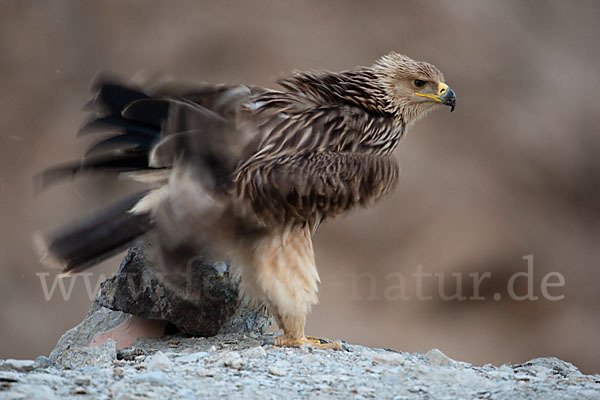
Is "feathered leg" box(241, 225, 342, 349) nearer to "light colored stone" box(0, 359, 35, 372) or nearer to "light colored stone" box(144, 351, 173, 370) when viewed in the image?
"light colored stone" box(144, 351, 173, 370)

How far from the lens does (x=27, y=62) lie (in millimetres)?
7770

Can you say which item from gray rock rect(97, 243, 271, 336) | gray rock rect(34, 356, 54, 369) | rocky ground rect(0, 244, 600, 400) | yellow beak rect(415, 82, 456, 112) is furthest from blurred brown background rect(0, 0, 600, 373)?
gray rock rect(34, 356, 54, 369)

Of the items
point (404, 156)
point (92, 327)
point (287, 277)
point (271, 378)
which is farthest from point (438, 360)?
point (404, 156)

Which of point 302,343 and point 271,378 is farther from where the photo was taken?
point 302,343

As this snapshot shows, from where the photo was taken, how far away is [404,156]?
24.8 feet

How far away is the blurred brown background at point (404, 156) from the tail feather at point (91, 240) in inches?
171

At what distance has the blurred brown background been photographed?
7621 mm

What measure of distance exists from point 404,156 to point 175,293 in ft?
14.7

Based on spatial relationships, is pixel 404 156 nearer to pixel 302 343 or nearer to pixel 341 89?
pixel 341 89

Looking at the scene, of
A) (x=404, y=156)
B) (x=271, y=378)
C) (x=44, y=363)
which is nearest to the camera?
(x=271, y=378)

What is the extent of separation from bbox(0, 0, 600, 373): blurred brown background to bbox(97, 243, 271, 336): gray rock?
13.0 feet

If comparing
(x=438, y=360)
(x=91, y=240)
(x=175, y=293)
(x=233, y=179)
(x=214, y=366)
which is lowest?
(x=214, y=366)

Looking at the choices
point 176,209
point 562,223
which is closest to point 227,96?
point 176,209

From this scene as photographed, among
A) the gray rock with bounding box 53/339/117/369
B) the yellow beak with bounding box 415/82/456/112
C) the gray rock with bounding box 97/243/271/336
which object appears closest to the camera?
the gray rock with bounding box 53/339/117/369
